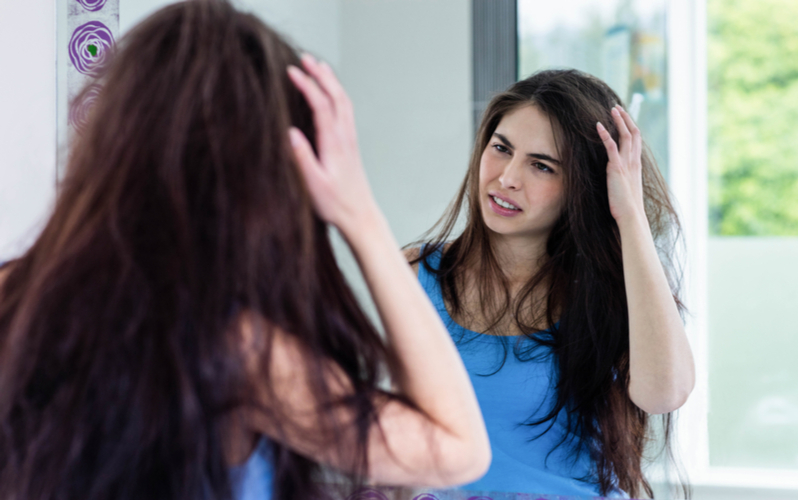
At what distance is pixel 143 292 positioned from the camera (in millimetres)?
415

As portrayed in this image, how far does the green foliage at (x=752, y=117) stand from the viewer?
2.56 feet

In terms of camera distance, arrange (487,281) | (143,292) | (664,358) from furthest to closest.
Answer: (487,281) → (664,358) → (143,292)

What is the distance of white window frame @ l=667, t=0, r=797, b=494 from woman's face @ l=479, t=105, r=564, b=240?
159mm

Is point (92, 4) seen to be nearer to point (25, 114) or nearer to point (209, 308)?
point (25, 114)

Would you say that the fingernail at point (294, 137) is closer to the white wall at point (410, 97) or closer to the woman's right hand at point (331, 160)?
the woman's right hand at point (331, 160)

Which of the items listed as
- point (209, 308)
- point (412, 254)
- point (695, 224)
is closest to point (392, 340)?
point (209, 308)

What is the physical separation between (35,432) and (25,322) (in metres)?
0.09

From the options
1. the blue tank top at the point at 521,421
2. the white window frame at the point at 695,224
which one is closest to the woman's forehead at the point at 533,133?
the white window frame at the point at 695,224

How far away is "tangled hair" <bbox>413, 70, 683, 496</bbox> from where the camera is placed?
81cm

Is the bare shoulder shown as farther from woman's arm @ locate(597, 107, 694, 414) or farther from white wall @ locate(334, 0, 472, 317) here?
woman's arm @ locate(597, 107, 694, 414)

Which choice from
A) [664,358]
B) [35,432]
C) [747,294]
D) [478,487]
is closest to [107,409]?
[35,432]

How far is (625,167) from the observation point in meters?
0.80

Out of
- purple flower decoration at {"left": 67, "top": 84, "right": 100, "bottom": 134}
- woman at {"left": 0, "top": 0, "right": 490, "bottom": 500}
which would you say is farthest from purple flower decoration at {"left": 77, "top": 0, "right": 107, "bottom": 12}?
woman at {"left": 0, "top": 0, "right": 490, "bottom": 500}

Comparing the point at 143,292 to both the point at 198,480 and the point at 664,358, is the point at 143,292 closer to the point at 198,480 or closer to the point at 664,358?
the point at 198,480
